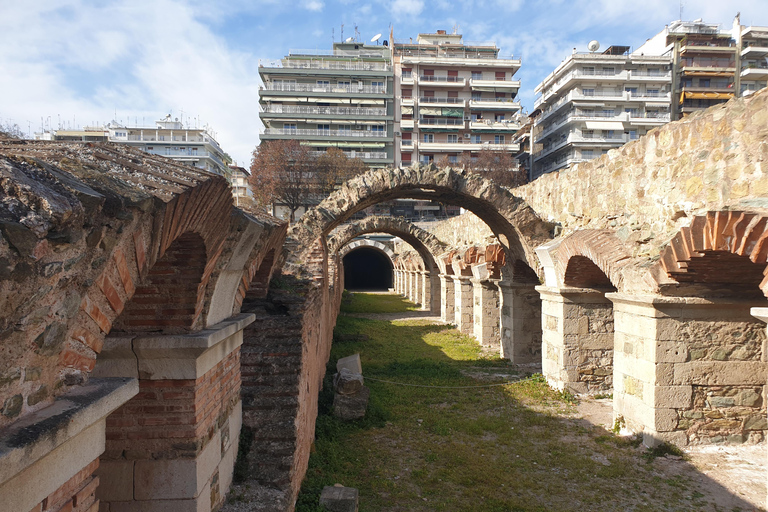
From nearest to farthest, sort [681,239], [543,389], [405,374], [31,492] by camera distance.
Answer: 1. [31,492]
2. [681,239]
3. [543,389]
4. [405,374]

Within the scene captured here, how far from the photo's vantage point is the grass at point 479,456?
5301mm

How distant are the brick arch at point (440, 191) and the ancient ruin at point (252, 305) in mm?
40

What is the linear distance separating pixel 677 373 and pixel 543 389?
10.9ft

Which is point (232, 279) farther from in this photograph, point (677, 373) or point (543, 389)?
point (543, 389)

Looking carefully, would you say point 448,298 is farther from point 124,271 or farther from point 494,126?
point 494,126

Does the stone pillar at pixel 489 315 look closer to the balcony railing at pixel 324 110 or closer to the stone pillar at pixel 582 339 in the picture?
the stone pillar at pixel 582 339

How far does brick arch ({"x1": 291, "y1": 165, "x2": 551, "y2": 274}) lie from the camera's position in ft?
32.5

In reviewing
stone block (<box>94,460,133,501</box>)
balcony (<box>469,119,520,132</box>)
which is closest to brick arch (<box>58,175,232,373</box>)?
stone block (<box>94,460,133,501</box>)

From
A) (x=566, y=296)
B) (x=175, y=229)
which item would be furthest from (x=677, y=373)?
(x=175, y=229)

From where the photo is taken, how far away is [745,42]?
1732 inches

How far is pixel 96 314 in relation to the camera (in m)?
2.01

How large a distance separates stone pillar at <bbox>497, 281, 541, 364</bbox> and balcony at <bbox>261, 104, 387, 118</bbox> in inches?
1508

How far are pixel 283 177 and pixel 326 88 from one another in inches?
581

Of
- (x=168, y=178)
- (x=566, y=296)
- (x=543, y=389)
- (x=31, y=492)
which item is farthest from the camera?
(x=543, y=389)
